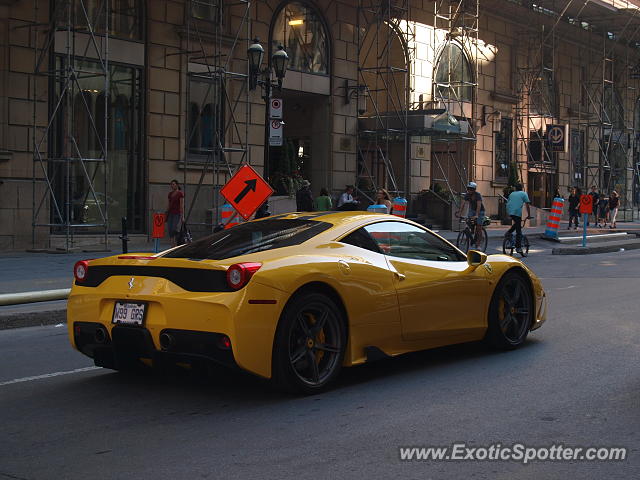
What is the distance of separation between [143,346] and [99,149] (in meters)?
17.5

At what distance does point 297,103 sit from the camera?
30672mm

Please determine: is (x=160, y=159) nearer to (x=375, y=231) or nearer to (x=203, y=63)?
(x=203, y=63)

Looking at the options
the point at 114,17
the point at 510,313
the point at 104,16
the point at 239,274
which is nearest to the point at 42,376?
the point at 239,274

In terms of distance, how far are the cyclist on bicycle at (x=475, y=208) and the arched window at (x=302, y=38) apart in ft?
27.6

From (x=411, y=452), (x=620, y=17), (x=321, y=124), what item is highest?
(x=620, y=17)

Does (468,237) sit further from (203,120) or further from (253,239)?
(253,239)

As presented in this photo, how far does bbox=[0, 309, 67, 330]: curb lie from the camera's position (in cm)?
1066

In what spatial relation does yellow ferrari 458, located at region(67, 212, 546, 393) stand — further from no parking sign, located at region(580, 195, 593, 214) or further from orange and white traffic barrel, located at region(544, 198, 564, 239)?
orange and white traffic barrel, located at region(544, 198, 564, 239)

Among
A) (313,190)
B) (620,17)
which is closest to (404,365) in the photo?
(313,190)

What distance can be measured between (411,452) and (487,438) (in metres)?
0.55

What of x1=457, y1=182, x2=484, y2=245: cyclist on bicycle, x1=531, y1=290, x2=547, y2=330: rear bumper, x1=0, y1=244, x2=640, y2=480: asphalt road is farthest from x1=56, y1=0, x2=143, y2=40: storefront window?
x1=531, y1=290, x2=547, y2=330: rear bumper

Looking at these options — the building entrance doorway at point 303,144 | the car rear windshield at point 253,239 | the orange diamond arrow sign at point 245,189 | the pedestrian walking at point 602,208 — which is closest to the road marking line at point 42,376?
the car rear windshield at point 253,239

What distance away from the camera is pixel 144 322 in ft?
21.4

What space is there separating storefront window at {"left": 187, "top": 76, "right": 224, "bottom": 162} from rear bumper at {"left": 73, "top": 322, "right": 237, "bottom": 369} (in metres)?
18.3
